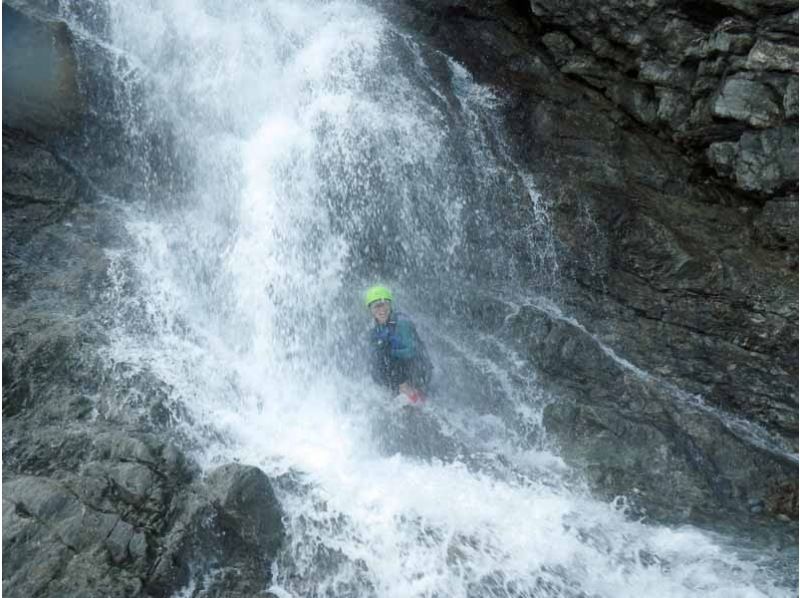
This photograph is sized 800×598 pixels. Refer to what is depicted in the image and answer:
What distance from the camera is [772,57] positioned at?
9117 millimetres

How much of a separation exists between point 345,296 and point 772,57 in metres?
7.00

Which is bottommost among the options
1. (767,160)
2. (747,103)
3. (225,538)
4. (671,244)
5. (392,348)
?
(225,538)

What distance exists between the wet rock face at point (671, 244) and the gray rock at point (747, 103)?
2 cm

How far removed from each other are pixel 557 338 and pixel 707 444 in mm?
2505

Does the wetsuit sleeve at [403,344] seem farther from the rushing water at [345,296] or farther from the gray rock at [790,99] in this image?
the gray rock at [790,99]

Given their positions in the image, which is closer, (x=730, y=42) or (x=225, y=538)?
(x=225, y=538)

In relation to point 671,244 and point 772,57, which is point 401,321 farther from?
point 772,57

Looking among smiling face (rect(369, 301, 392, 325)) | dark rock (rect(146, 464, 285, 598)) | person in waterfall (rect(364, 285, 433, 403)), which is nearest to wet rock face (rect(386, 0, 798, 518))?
person in waterfall (rect(364, 285, 433, 403))

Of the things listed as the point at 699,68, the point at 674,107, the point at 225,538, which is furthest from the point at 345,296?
the point at 699,68

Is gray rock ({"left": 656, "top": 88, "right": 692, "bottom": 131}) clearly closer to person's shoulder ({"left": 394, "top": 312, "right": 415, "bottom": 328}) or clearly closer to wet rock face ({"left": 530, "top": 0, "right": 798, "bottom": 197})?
wet rock face ({"left": 530, "top": 0, "right": 798, "bottom": 197})

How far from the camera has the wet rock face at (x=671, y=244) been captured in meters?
8.67

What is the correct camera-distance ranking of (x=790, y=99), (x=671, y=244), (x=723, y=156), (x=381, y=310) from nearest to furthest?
(x=381, y=310) → (x=790, y=99) → (x=723, y=156) → (x=671, y=244)

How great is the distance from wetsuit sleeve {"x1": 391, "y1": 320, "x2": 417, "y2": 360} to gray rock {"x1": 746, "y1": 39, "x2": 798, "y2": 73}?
628cm

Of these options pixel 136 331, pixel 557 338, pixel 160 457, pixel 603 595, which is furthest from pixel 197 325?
pixel 603 595
